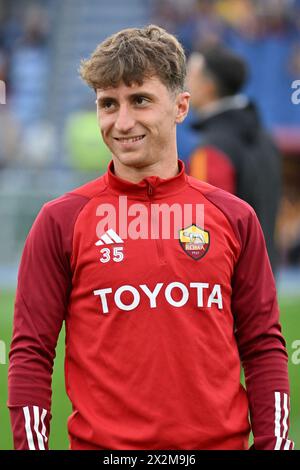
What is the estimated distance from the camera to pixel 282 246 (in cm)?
1734

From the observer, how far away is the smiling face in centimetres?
311

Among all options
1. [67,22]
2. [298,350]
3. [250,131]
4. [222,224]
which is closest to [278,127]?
[67,22]

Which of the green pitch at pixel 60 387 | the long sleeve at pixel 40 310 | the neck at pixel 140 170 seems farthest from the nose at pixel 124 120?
the green pitch at pixel 60 387

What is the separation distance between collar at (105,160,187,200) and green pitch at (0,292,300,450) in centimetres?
115

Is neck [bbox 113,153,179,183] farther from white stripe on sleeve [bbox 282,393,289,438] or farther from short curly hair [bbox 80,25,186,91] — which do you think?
white stripe on sleeve [bbox 282,393,289,438]

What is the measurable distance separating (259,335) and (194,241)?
0.34 m

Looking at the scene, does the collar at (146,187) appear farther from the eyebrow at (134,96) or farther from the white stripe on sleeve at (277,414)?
the white stripe on sleeve at (277,414)

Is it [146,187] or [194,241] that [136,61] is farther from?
[194,241]

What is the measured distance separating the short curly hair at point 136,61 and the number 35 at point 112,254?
1.52 ft

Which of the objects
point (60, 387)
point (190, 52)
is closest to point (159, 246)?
point (60, 387)

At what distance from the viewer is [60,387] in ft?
26.6

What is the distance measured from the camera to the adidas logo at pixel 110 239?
124 inches

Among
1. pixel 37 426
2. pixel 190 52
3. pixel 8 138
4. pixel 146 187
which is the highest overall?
pixel 190 52

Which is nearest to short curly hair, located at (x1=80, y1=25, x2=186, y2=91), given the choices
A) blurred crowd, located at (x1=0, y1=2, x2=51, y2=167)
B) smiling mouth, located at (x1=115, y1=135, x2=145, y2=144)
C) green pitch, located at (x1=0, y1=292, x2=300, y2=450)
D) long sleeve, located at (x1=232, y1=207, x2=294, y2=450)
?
smiling mouth, located at (x1=115, y1=135, x2=145, y2=144)
